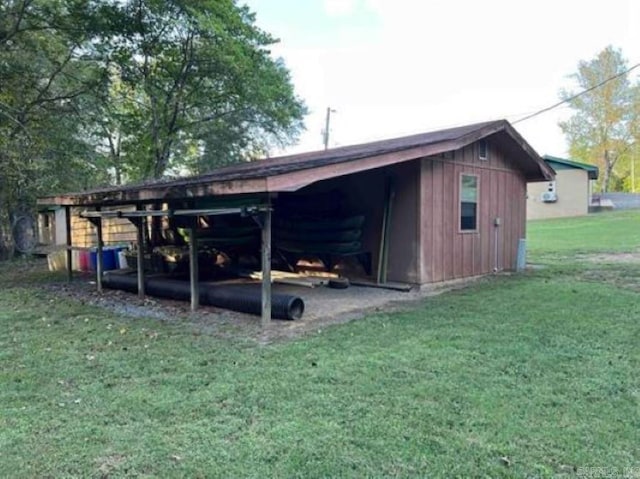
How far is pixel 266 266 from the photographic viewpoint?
542 centimetres

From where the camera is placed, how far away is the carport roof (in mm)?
5270

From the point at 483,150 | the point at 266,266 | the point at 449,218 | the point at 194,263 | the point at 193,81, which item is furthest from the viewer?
the point at 193,81

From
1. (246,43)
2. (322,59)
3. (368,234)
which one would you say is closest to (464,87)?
(322,59)

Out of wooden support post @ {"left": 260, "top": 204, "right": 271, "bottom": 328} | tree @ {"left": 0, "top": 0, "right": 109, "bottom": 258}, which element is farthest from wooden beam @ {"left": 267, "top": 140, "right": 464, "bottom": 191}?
tree @ {"left": 0, "top": 0, "right": 109, "bottom": 258}

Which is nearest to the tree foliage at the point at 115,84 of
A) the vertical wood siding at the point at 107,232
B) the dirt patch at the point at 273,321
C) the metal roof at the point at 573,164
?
the vertical wood siding at the point at 107,232

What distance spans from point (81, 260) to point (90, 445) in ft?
35.7

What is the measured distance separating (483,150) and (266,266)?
6.06 m

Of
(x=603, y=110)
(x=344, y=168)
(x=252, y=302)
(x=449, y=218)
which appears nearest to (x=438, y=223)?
(x=449, y=218)

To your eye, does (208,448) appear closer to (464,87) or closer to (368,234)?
(368,234)

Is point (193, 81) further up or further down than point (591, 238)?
further up

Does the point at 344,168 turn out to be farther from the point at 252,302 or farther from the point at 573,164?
the point at 573,164

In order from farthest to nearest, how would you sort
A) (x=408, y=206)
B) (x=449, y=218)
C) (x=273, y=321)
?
1. (x=449, y=218)
2. (x=408, y=206)
3. (x=273, y=321)

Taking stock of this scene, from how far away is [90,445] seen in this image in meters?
2.72

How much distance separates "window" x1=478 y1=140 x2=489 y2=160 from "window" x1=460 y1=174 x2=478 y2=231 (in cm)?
49
